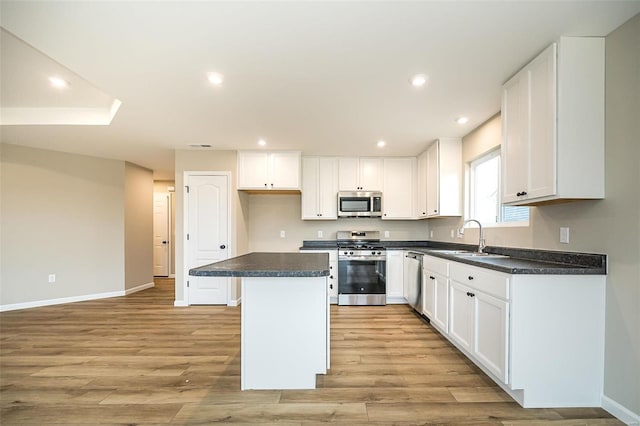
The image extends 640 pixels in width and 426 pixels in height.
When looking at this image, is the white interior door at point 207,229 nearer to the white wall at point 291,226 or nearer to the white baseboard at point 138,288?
the white wall at point 291,226

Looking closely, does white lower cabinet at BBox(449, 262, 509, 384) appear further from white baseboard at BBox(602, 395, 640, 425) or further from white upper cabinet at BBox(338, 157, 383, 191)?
white upper cabinet at BBox(338, 157, 383, 191)

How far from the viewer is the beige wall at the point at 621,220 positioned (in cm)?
169

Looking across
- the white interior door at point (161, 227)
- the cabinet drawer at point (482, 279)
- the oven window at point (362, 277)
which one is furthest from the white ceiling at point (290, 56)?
the white interior door at point (161, 227)

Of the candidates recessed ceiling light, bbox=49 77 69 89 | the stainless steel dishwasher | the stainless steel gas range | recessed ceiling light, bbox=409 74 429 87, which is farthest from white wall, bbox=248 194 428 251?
recessed ceiling light, bbox=409 74 429 87

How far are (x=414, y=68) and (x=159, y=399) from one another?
3.04 meters

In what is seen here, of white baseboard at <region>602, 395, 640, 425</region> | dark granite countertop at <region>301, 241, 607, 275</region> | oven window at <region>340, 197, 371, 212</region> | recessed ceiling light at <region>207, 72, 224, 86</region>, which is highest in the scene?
recessed ceiling light at <region>207, 72, 224, 86</region>

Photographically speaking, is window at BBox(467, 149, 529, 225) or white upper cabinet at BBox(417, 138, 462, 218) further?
white upper cabinet at BBox(417, 138, 462, 218)

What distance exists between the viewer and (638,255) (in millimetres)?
1664

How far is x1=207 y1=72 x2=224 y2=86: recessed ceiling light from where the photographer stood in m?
2.27

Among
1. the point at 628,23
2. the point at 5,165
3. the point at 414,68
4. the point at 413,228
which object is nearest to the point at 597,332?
the point at 628,23

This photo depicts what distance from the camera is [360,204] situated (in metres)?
4.82

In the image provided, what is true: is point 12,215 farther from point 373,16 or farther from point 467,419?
point 467,419

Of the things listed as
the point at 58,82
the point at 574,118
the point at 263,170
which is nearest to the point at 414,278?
the point at 574,118

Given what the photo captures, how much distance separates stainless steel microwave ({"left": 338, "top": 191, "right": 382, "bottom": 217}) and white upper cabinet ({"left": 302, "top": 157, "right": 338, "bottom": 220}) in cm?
13
